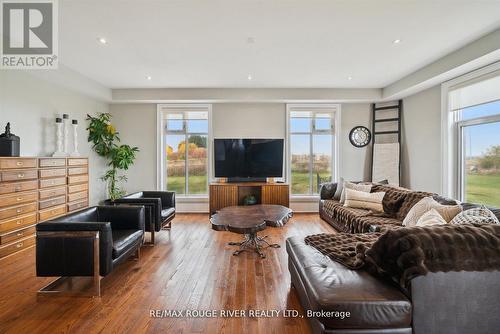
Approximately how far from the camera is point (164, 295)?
2.36 metres

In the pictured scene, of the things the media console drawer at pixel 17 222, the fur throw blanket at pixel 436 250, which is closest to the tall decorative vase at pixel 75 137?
the media console drawer at pixel 17 222

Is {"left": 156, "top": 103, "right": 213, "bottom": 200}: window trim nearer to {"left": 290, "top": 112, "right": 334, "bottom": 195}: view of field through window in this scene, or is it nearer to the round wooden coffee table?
{"left": 290, "top": 112, "right": 334, "bottom": 195}: view of field through window

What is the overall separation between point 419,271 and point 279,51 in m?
3.23

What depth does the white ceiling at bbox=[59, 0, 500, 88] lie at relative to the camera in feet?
8.35

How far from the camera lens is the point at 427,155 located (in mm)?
4660

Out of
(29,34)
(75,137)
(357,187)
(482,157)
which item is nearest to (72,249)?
(29,34)

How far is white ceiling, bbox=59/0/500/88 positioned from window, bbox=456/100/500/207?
3.59 ft

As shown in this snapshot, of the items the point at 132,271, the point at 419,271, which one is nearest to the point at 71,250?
the point at 132,271

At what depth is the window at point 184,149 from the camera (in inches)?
233

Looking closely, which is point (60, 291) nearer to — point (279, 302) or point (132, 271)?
point (132, 271)

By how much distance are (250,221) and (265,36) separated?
7.94ft

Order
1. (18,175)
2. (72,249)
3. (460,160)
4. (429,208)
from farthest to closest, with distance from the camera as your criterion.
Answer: (460,160) → (18,175) → (429,208) → (72,249)

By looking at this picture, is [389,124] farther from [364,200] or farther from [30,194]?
[30,194]

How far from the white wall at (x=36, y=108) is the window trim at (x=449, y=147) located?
687 centimetres
